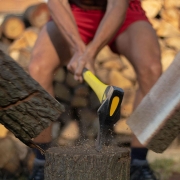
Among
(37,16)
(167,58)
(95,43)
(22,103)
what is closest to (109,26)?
(95,43)

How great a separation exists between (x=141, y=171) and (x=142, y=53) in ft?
2.51

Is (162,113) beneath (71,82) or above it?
above

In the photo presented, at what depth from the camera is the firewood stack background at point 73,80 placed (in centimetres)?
396

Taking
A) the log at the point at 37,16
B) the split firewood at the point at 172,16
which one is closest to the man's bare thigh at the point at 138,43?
the log at the point at 37,16

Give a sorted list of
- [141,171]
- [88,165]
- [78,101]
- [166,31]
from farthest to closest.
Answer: [166,31] < [78,101] < [141,171] < [88,165]

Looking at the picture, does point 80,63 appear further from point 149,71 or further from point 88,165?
point 88,165

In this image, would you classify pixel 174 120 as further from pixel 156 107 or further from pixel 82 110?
pixel 82 110

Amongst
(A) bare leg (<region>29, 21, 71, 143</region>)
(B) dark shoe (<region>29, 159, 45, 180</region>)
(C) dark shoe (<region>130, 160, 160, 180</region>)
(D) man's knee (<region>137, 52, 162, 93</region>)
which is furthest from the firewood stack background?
(D) man's knee (<region>137, 52, 162, 93</region>)

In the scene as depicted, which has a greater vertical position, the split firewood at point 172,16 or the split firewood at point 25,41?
the split firewood at point 172,16

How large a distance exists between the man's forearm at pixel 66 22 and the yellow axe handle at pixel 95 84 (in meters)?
0.28

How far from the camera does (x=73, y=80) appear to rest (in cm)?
409

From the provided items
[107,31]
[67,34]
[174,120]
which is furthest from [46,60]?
[174,120]

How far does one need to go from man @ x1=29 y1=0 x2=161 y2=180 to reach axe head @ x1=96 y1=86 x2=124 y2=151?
59cm

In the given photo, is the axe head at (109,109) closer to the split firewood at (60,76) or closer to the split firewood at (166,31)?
the split firewood at (60,76)
